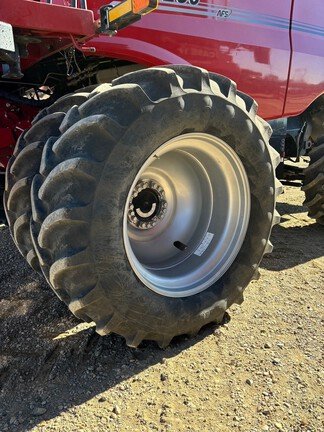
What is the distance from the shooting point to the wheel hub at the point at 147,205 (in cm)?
252

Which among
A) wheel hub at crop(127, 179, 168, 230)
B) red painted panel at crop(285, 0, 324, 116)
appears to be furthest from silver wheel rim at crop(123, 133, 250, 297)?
red painted panel at crop(285, 0, 324, 116)

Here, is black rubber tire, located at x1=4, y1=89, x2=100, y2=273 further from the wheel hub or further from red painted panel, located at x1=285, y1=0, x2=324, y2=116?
red painted panel, located at x1=285, y1=0, x2=324, y2=116

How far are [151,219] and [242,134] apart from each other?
687 millimetres

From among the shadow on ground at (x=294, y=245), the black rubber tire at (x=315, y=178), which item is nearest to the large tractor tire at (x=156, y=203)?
the shadow on ground at (x=294, y=245)

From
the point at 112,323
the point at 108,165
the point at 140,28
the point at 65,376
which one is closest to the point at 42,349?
the point at 65,376

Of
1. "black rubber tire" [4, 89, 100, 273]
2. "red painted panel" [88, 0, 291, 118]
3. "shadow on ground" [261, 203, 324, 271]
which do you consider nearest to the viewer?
"black rubber tire" [4, 89, 100, 273]

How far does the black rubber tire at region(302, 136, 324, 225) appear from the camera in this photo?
13.3 ft

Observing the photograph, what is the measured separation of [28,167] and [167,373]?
1232 millimetres

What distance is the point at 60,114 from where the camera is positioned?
2.27 m

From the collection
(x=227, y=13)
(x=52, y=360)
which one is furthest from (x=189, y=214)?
(x=227, y=13)

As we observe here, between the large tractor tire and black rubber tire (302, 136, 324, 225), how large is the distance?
166 centimetres

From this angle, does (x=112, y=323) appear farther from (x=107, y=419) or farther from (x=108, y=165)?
(x=108, y=165)

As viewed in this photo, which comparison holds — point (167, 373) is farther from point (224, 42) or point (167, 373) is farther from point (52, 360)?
point (224, 42)

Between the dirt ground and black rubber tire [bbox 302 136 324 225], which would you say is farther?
black rubber tire [bbox 302 136 324 225]
